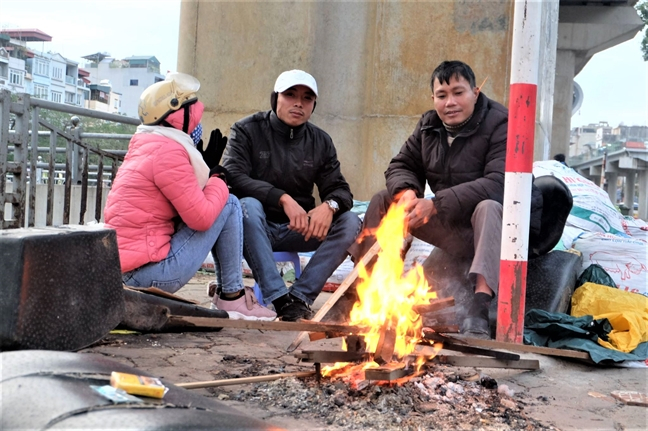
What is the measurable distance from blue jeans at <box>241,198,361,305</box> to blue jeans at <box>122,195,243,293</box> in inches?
7.5

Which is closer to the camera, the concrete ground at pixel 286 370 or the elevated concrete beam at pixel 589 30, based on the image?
the concrete ground at pixel 286 370

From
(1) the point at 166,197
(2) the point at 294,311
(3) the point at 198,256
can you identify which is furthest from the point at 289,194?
(1) the point at 166,197

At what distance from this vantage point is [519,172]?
423 centimetres

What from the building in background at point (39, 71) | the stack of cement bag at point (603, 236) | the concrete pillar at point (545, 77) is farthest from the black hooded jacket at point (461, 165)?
the building in background at point (39, 71)

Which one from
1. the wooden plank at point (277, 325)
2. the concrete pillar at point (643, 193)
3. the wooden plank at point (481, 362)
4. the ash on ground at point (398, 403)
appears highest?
the concrete pillar at point (643, 193)

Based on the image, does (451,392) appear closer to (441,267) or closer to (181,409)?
(181,409)

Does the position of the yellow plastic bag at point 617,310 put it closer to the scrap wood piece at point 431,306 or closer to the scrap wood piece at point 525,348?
the scrap wood piece at point 525,348

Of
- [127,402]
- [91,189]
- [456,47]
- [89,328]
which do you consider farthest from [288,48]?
[127,402]

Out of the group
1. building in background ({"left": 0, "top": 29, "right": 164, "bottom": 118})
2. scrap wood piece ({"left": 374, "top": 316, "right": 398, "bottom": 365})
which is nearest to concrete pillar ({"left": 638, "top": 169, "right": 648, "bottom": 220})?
building in background ({"left": 0, "top": 29, "right": 164, "bottom": 118})

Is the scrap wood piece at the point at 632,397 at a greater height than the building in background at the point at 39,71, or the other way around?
the building in background at the point at 39,71

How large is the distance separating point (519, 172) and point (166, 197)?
2087 mm

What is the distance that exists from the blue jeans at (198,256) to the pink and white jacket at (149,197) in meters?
0.07

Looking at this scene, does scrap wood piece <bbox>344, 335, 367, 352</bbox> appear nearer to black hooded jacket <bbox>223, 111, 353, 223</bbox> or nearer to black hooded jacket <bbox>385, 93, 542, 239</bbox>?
black hooded jacket <bbox>385, 93, 542, 239</bbox>

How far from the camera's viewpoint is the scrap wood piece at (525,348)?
3645mm
